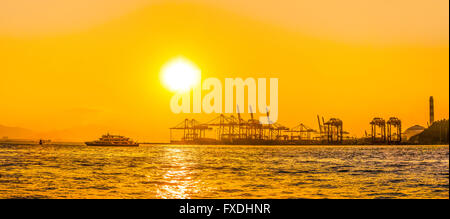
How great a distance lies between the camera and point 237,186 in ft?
92.1

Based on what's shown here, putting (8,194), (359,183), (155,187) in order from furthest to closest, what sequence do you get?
(359,183)
(155,187)
(8,194)
